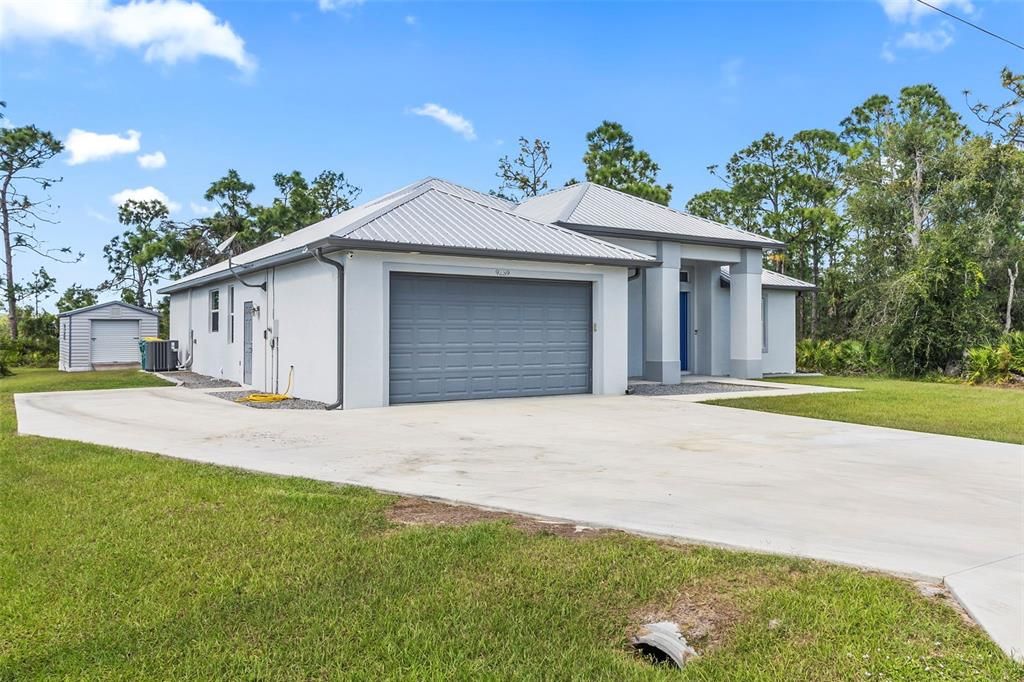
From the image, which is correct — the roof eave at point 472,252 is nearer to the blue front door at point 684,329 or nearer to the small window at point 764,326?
the blue front door at point 684,329

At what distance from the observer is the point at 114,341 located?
84.1 feet

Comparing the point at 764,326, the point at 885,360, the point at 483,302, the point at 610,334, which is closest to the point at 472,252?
the point at 483,302

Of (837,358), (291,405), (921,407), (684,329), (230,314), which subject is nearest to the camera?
(921,407)

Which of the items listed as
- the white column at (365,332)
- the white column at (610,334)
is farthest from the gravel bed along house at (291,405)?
the white column at (610,334)

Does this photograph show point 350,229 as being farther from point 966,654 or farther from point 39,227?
point 39,227

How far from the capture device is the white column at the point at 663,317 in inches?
646

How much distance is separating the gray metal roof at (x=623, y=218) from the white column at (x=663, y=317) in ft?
2.05

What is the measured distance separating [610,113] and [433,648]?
33.6 m

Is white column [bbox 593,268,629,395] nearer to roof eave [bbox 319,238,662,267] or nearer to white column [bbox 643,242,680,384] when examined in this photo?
roof eave [bbox 319,238,662,267]

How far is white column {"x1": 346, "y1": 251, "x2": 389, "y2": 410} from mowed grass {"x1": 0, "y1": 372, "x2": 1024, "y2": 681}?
6869 mm

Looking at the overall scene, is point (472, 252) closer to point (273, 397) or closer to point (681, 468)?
point (273, 397)

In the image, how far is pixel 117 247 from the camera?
131 feet

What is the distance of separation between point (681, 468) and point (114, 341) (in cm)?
2499

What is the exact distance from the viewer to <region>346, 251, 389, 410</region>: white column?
1154cm
